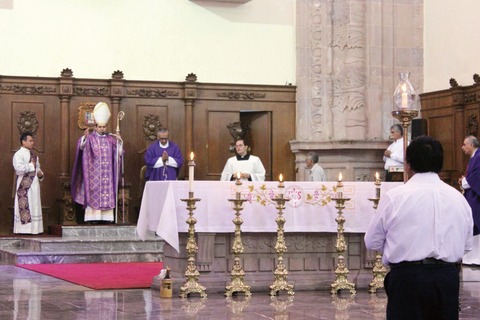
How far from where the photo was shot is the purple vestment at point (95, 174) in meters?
15.8

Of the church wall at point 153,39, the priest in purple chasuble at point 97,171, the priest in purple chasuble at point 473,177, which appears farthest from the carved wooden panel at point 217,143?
the priest in purple chasuble at point 473,177

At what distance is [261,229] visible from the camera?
10.1 meters

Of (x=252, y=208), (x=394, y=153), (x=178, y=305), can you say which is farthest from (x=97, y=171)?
(x=178, y=305)

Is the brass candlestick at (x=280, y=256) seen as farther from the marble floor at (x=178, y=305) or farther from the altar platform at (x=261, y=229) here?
the altar platform at (x=261, y=229)

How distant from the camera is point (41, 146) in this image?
16422 millimetres

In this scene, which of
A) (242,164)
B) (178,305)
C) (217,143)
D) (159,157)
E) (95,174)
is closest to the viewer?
(178,305)

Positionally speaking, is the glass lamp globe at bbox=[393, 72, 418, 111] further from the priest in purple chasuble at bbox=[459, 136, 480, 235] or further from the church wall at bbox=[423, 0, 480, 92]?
the church wall at bbox=[423, 0, 480, 92]

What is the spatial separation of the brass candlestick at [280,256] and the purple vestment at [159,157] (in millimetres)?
6243

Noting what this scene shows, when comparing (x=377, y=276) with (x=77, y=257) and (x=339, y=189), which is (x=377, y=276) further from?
(x=77, y=257)

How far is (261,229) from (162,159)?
19.7 feet

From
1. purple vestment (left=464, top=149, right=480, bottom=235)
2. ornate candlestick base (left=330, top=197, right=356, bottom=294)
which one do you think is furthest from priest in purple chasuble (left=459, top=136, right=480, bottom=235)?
ornate candlestick base (left=330, top=197, right=356, bottom=294)

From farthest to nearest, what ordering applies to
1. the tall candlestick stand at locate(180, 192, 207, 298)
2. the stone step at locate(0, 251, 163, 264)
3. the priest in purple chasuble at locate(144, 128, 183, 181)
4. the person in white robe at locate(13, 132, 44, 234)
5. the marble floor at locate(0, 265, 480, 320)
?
the priest in purple chasuble at locate(144, 128, 183, 181)
the person in white robe at locate(13, 132, 44, 234)
the stone step at locate(0, 251, 163, 264)
the tall candlestick stand at locate(180, 192, 207, 298)
the marble floor at locate(0, 265, 480, 320)

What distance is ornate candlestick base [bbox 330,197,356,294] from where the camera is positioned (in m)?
9.98

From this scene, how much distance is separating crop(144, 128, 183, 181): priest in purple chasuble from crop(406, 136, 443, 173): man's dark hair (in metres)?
11.0
